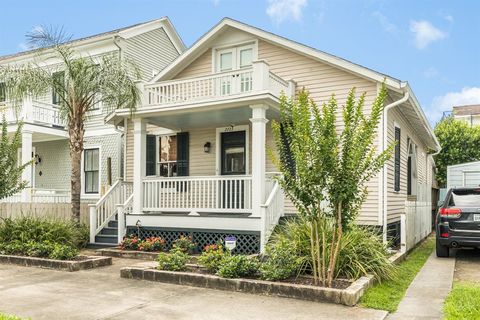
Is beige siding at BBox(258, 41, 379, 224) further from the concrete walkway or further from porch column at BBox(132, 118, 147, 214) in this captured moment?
porch column at BBox(132, 118, 147, 214)

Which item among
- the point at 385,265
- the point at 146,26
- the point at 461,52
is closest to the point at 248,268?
the point at 385,265

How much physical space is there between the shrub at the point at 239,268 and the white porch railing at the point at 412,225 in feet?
15.6

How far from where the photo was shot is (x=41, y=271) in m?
8.80

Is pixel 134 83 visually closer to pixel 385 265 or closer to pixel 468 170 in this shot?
pixel 385 265

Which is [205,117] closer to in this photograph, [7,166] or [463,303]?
[7,166]

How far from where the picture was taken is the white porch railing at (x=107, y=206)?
12461 millimetres

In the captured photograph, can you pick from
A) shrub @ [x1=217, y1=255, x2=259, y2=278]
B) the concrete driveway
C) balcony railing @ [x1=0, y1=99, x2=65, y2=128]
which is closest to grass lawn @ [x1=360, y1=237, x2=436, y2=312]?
the concrete driveway

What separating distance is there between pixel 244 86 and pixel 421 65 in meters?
23.3

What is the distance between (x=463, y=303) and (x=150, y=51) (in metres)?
16.2

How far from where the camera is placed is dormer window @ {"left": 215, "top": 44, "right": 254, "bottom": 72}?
13.2 metres

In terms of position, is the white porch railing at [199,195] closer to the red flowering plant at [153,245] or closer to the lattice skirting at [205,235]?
the lattice skirting at [205,235]

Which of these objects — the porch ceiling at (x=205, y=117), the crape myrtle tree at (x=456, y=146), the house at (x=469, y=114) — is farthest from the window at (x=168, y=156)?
the house at (x=469, y=114)

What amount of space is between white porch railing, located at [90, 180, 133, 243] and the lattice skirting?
4.54 feet

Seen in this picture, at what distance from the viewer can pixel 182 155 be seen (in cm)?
1372
